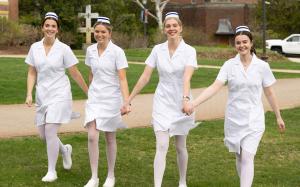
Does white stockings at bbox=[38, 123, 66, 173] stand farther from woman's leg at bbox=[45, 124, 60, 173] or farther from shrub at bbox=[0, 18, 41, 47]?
shrub at bbox=[0, 18, 41, 47]

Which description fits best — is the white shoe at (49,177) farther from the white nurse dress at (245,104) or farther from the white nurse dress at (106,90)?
the white nurse dress at (245,104)

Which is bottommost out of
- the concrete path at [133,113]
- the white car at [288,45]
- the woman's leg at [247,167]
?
the concrete path at [133,113]

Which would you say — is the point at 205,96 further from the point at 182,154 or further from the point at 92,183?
the point at 92,183

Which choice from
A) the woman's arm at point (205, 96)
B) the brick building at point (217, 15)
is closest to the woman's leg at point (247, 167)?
the woman's arm at point (205, 96)

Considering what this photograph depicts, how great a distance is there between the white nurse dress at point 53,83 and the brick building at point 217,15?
148 ft

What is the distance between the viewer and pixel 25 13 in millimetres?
43938

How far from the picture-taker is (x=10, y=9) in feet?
136

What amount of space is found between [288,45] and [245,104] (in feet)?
123

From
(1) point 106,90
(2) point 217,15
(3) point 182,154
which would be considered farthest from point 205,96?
(2) point 217,15

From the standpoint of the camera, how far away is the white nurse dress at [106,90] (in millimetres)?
6570

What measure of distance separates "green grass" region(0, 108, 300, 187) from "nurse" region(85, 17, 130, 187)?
0.71 meters

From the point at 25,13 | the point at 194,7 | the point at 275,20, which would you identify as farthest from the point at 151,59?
the point at 194,7

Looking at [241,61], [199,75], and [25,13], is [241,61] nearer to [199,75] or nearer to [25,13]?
[199,75]

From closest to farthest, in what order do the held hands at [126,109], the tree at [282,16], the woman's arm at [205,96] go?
1. the woman's arm at [205,96]
2. the held hands at [126,109]
3. the tree at [282,16]
